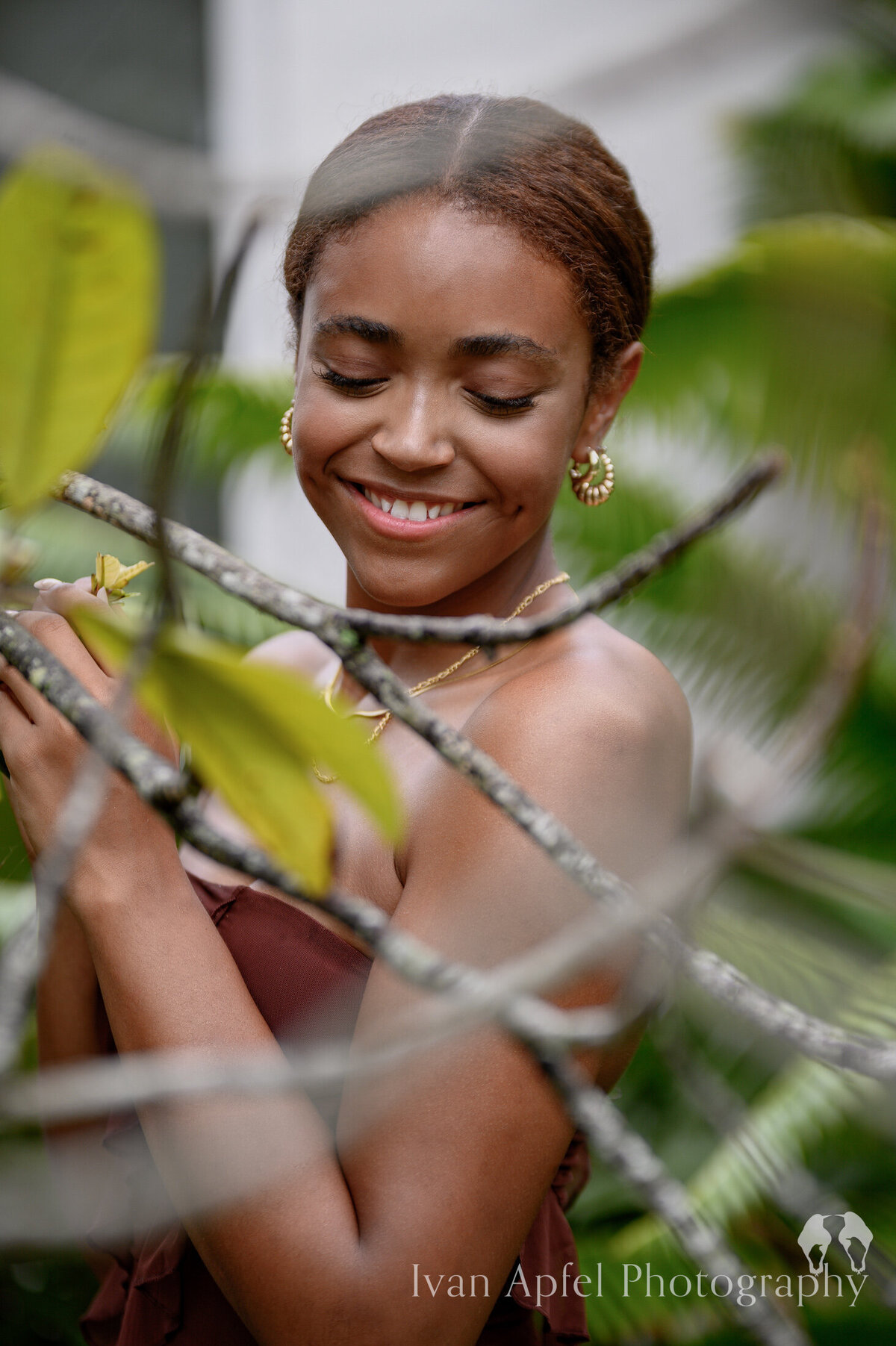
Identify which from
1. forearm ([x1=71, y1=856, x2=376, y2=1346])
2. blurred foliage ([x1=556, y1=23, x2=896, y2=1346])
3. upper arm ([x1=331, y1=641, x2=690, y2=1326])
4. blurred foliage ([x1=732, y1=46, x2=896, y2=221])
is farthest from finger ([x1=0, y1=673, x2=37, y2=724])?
blurred foliage ([x1=732, y1=46, x2=896, y2=221])

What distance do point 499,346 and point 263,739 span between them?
1.60ft

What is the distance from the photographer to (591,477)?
0.95 metres

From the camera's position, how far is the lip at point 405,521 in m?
0.82

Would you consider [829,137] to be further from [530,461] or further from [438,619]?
[438,619]

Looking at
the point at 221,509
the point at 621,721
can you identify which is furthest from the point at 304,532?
the point at 621,721

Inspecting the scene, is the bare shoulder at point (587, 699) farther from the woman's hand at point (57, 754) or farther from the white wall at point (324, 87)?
the white wall at point (324, 87)

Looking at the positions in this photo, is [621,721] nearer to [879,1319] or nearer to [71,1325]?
[879,1319]

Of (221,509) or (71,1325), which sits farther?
(221,509)

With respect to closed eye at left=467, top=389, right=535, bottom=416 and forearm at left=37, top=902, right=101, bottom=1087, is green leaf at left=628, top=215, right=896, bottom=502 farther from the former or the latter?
forearm at left=37, top=902, right=101, bottom=1087

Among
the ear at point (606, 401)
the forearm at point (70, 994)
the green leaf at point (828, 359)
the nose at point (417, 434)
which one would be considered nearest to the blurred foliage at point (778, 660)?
the green leaf at point (828, 359)

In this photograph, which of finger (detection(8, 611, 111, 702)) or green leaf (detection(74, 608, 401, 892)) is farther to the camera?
finger (detection(8, 611, 111, 702))

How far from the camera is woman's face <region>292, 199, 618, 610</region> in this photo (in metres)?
0.75

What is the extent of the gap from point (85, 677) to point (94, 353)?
360 mm

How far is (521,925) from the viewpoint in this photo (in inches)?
26.9
